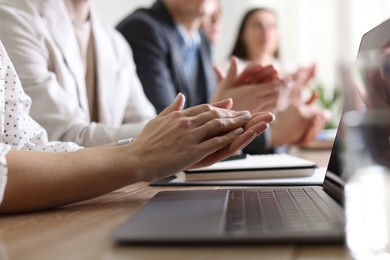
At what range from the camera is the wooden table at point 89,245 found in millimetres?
411

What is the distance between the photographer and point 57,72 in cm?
117

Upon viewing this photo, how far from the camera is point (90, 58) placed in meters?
1.37

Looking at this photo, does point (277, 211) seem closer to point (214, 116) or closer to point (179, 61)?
point (214, 116)

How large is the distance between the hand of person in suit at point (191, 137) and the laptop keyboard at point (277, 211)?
7 cm

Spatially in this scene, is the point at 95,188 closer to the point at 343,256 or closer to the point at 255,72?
the point at 343,256

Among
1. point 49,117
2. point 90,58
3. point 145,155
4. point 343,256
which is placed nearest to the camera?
point 343,256

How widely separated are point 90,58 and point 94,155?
766mm

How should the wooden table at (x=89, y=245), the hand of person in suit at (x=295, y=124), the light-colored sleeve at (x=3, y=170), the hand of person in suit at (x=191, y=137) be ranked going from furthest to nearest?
the hand of person in suit at (x=295, y=124) < the hand of person in suit at (x=191, y=137) < the light-colored sleeve at (x=3, y=170) < the wooden table at (x=89, y=245)

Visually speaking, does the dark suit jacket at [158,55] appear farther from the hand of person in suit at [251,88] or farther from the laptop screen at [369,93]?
the laptop screen at [369,93]

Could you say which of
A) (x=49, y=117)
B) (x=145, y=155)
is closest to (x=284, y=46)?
(x=49, y=117)

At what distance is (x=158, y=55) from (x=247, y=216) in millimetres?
1326

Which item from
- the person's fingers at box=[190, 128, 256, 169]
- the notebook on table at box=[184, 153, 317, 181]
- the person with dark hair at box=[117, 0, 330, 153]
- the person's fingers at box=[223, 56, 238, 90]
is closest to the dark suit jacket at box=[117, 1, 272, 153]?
the person with dark hair at box=[117, 0, 330, 153]

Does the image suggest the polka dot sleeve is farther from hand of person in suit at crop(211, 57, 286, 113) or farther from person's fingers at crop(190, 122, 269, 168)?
hand of person in suit at crop(211, 57, 286, 113)

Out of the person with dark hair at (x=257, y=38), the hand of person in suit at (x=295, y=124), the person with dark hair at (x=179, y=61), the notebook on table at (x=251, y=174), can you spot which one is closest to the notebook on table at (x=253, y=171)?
the notebook on table at (x=251, y=174)
